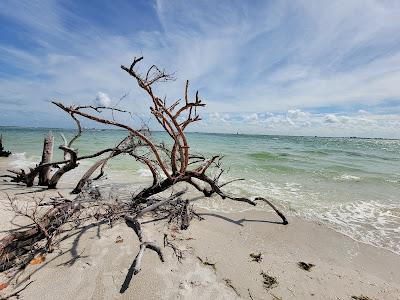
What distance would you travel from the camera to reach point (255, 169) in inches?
476

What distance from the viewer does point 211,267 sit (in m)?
3.25

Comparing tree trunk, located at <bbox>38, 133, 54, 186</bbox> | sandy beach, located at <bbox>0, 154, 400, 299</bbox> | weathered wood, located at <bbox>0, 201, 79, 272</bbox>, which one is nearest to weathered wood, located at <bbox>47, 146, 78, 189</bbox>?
tree trunk, located at <bbox>38, 133, 54, 186</bbox>

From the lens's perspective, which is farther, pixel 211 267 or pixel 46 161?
pixel 46 161

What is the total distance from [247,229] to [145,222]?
1.80 meters

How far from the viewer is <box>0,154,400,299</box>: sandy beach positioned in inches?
109

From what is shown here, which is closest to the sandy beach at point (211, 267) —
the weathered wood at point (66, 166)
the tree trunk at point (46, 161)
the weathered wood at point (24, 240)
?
the weathered wood at point (24, 240)

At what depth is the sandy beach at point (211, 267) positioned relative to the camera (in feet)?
9.09

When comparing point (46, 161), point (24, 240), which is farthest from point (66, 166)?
point (24, 240)

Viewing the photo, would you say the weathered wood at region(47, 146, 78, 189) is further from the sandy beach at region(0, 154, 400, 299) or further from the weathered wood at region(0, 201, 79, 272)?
the weathered wood at region(0, 201, 79, 272)

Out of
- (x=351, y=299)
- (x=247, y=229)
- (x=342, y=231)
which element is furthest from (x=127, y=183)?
(x=351, y=299)

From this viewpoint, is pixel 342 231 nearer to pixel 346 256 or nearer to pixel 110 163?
pixel 346 256

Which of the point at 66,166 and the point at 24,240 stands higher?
the point at 66,166

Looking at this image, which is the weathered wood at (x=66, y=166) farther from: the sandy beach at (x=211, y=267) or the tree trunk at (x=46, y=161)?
the sandy beach at (x=211, y=267)

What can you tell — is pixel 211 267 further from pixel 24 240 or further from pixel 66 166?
pixel 66 166
